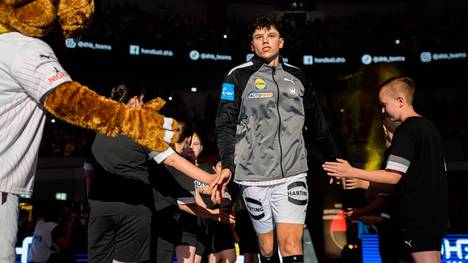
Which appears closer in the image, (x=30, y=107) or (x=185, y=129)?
(x=30, y=107)

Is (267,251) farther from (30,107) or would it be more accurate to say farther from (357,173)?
(30,107)

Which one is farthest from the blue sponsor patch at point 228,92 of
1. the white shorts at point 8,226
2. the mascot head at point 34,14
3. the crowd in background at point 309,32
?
the crowd in background at point 309,32

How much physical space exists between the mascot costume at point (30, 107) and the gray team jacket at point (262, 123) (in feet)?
4.36

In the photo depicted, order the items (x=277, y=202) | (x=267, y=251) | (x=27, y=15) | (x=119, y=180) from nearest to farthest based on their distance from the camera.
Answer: (x=27, y=15), (x=277, y=202), (x=267, y=251), (x=119, y=180)

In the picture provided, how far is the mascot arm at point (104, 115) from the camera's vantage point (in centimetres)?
238

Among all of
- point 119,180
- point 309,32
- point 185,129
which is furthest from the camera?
point 309,32

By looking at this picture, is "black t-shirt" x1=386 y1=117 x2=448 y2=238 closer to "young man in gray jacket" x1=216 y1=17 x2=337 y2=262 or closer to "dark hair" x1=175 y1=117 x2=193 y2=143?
"young man in gray jacket" x1=216 y1=17 x2=337 y2=262

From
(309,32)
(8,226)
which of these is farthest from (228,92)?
(309,32)

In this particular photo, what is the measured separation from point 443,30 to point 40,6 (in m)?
21.0

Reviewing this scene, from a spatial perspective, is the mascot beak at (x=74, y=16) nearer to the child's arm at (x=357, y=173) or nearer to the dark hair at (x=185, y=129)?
the child's arm at (x=357, y=173)

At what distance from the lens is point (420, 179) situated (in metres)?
3.68

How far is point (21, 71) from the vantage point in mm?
2309

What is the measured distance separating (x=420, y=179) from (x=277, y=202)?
1097mm

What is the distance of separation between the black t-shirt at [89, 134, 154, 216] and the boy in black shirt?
5.17 ft
